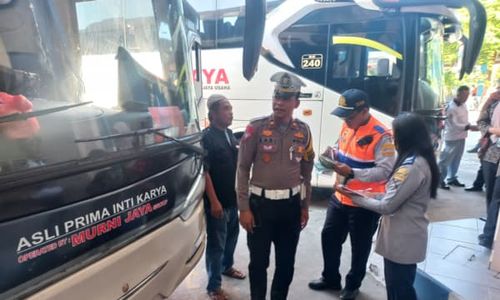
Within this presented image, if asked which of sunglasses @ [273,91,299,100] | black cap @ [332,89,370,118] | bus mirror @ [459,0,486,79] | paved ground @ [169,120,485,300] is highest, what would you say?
bus mirror @ [459,0,486,79]

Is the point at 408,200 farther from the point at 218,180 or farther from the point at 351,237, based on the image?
the point at 218,180

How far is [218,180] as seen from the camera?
9.09 feet

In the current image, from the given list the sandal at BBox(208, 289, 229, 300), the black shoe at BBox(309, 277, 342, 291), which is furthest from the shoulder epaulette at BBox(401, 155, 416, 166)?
the sandal at BBox(208, 289, 229, 300)

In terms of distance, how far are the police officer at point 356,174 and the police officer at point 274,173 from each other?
1.34ft

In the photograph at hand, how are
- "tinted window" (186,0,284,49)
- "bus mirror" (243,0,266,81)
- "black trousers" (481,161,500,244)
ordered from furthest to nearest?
"tinted window" (186,0,284,49), "black trousers" (481,161,500,244), "bus mirror" (243,0,266,81)

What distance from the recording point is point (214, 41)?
18.9 ft

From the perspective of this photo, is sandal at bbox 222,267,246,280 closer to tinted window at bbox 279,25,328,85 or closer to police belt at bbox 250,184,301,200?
police belt at bbox 250,184,301,200

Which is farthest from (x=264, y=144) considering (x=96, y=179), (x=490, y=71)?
(x=490, y=71)

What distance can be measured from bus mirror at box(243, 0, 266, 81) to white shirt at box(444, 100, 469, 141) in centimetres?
531

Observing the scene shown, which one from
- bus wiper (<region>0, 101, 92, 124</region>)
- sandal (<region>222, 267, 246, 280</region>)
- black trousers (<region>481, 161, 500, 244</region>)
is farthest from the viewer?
black trousers (<region>481, 161, 500, 244</region>)

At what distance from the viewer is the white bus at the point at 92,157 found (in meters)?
1.15

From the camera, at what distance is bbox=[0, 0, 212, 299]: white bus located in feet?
3.77

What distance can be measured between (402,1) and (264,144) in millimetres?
3283

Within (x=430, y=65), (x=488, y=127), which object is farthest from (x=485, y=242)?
(x=430, y=65)
